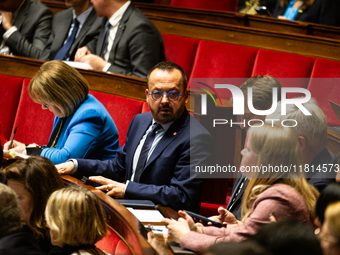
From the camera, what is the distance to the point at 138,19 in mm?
1799

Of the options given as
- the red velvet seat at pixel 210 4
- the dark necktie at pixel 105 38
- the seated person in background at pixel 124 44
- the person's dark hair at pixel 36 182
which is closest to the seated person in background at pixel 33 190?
the person's dark hair at pixel 36 182

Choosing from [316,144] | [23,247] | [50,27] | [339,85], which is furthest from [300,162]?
[50,27]

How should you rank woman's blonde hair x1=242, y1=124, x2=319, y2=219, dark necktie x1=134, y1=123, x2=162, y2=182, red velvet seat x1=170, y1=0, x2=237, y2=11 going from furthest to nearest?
red velvet seat x1=170, y1=0, x2=237, y2=11, dark necktie x1=134, y1=123, x2=162, y2=182, woman's blonde hair x1=242, y1=124, x2=319, y2=219

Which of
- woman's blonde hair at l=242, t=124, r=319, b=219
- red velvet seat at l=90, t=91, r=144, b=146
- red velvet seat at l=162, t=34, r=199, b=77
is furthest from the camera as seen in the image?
red velvet seat at l=162, t=34, r=199, b=77

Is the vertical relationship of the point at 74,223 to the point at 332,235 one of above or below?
below

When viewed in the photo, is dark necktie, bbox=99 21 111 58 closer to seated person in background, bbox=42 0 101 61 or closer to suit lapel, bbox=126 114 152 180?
seated person in background, bbox=42 0 101 61

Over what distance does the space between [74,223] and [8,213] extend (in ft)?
0.37

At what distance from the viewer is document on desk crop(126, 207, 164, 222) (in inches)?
34.9

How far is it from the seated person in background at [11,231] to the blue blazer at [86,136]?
0.50 metres

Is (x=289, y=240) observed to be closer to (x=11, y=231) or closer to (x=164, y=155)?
(x=11, y=231)

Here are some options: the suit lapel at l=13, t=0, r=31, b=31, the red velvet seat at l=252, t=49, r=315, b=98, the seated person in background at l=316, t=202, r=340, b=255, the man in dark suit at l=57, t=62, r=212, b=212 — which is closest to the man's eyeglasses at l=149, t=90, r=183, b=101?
the man in dark suit at l=57, t=62, r=212, b=212

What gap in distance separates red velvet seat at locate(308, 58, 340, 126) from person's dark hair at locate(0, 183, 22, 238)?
1330 mm

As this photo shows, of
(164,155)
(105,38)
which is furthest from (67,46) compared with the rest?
(164,155)

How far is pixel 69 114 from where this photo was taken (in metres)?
1.33
